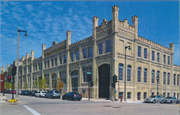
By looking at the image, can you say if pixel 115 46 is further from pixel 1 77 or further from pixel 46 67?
pixel 46 67

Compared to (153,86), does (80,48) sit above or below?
above

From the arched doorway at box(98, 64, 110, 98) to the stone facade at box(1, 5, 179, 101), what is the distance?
304mm

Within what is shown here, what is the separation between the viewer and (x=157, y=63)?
145ft

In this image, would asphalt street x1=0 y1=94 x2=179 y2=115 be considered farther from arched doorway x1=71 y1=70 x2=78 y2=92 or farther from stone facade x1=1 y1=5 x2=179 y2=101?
arched doorway x1=71 y1=70 x2=78 y2=92

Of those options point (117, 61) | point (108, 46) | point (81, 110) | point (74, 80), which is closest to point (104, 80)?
point (117, 61)

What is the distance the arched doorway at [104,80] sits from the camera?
3588 centimetres

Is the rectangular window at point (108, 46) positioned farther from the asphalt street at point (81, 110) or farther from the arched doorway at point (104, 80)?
the asphalt street at point (81, 110)

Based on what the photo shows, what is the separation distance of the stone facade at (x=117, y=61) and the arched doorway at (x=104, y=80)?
304mm

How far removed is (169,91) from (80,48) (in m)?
25.8

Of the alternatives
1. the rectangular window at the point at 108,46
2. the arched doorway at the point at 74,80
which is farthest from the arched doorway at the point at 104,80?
the arched doorway at the point at 74,80

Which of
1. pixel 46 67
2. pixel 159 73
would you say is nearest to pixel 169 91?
pixel 159 73

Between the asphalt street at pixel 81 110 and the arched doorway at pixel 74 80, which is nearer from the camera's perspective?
the asphalt street at pixel 81 110

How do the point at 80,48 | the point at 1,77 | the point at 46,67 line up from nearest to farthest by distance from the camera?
Answer: the point at 1,77
the point at 80,48
the point at 46,67

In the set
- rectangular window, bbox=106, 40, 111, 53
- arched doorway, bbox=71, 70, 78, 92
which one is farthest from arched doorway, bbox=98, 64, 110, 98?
arched doorway, bbox=71, 70, 78, 92
